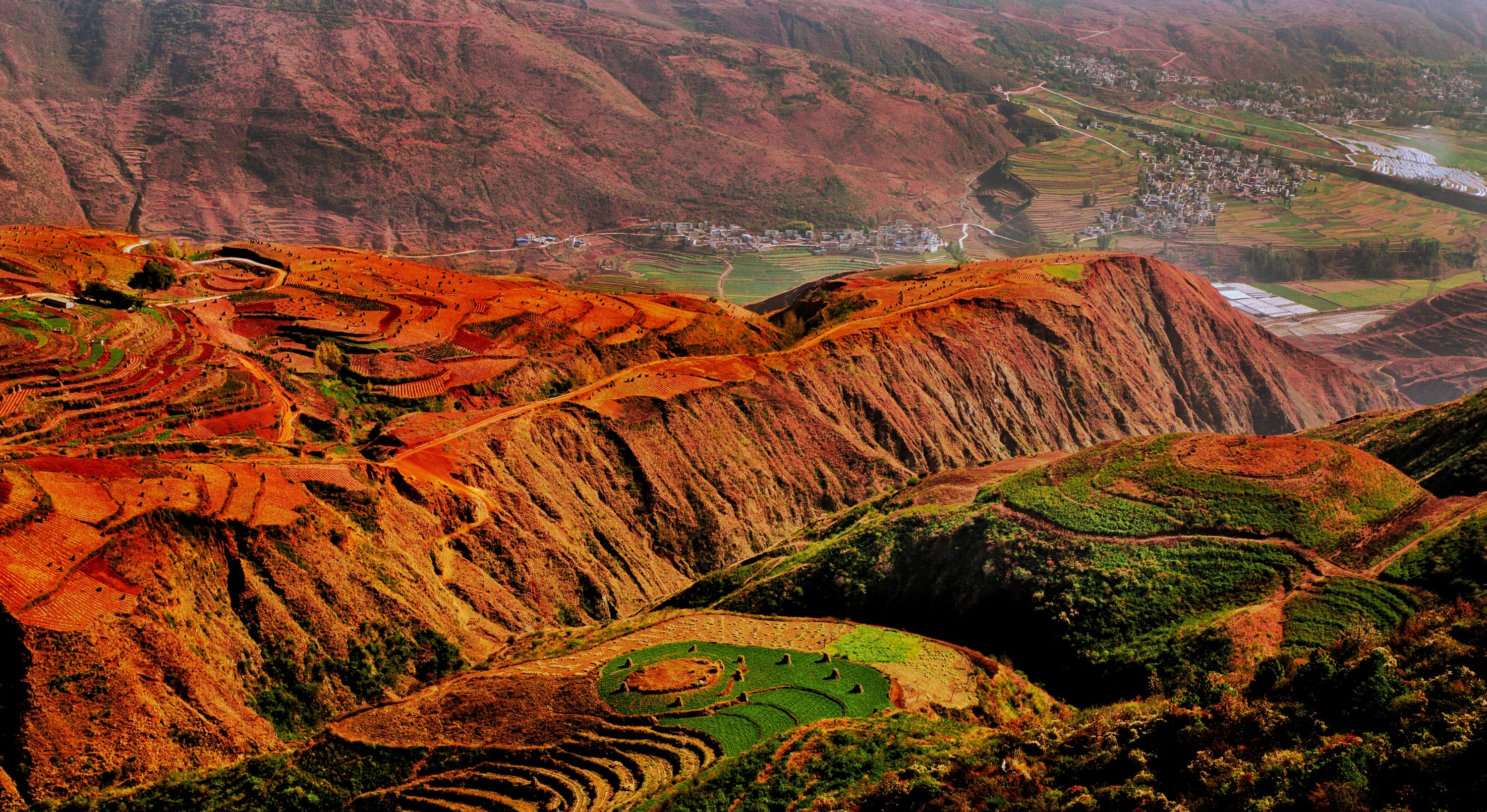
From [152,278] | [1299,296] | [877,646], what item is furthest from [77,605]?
[1299,296]

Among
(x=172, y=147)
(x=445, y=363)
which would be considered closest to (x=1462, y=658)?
(x=445, y=363)

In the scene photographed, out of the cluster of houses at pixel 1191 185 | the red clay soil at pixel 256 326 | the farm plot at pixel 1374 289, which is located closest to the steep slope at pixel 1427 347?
the farm plot at pixel 1374 289

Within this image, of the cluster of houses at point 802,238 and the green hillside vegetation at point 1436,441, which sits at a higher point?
the green hillside vegetation at point 1436,441

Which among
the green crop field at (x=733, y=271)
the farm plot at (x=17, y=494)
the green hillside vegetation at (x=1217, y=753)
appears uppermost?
the green hillside vegetation at (x=1217, y=753)

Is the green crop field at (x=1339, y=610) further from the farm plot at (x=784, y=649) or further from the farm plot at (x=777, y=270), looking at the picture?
the farm plot at (x=777, y=270)

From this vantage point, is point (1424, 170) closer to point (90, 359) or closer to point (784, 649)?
point (784, 649)

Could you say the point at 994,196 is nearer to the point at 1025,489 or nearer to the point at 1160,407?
the point at 1160,407
